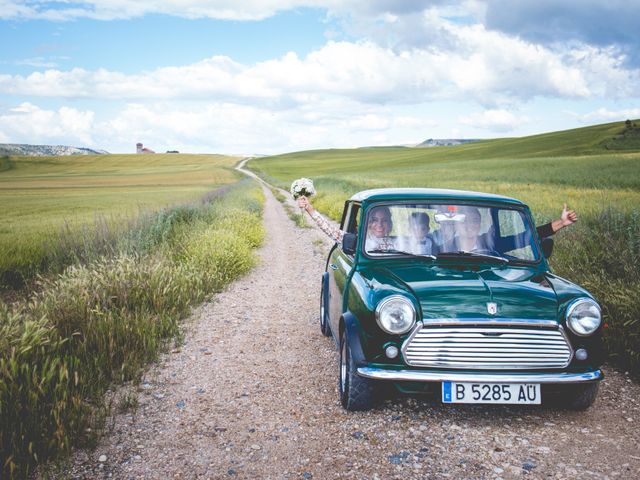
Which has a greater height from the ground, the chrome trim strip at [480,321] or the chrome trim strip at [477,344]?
the chrome trim strip at [480,321]

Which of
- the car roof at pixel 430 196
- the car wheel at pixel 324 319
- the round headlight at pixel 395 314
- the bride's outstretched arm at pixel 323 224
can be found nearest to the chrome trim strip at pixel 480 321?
the round headlight at pixel 395 314

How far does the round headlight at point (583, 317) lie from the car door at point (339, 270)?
1.79 meters

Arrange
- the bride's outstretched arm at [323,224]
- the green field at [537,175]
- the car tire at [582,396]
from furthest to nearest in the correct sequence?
the green field at [537,175]
the bride's outstretched arm at [323,224]
the car tire at [582,396]

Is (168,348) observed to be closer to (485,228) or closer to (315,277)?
(485,228)

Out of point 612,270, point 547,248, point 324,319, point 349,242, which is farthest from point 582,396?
point 612,270

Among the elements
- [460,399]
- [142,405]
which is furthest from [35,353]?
[460,399]

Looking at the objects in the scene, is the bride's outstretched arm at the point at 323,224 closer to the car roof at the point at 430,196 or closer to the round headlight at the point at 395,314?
the car roof at the point at 430,196

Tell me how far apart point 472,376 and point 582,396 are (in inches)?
41.5

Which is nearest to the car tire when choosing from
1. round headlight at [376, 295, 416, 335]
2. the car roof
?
round headlight at [376, 295, 416, 335]

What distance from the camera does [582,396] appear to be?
3746 mm

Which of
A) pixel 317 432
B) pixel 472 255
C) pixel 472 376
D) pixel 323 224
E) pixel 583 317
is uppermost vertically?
pixel 323 224

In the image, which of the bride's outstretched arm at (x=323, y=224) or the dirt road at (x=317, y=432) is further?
the bride's outstretched arm at (x=323, y=224)

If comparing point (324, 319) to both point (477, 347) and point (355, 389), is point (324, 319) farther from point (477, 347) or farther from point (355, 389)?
point (477, 347)

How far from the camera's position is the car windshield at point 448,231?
14.5 ft
